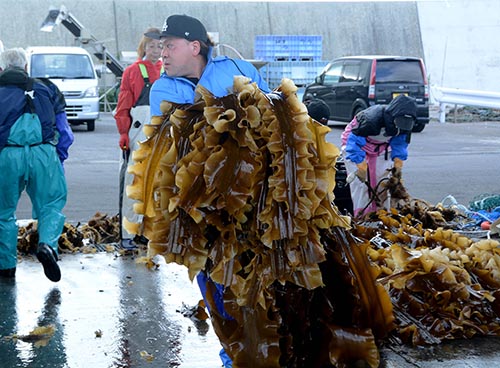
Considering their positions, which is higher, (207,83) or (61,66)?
(207,83)

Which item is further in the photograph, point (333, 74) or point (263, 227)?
point (333, 74)

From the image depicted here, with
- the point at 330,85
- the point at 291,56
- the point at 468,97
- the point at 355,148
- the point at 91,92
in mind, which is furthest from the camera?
the point at 291,56

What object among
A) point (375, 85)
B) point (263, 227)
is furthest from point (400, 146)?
point (375, 85)

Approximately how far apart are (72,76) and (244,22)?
1279cm

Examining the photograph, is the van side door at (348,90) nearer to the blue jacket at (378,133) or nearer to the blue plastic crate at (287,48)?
the blue plastic crate at (287,48)

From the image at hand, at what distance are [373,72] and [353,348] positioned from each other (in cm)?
1843

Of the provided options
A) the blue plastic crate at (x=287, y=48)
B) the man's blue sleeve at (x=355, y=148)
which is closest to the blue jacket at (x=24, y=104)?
the man's blue sleeve at (x=355, y=148)

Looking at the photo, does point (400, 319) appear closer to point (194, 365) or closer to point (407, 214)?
point (194, 365)

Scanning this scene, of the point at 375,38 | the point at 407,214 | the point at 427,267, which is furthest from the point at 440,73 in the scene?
the point at 427,267

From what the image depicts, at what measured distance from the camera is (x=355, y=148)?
833 cm

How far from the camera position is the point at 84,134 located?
67.9 feet

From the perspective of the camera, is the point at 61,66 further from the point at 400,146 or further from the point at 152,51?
Result: the point at 400,146

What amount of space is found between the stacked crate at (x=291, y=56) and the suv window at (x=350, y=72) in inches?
263

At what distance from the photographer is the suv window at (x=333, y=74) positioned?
23.6m
